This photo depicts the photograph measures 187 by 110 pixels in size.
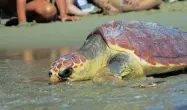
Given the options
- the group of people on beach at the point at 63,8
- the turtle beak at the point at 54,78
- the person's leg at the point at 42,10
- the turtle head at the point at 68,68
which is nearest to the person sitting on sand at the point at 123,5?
the group of people on beach at the point at 63,8

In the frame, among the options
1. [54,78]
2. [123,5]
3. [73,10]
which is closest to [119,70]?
[54,78]

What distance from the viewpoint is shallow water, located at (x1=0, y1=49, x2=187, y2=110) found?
303 cm

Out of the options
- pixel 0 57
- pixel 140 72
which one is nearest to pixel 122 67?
pixel 140 72

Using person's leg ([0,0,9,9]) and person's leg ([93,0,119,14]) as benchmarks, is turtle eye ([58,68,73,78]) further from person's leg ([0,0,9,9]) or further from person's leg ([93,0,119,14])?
person's leg ([0,0,9,9])

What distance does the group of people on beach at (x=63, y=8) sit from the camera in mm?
Answer: 7543

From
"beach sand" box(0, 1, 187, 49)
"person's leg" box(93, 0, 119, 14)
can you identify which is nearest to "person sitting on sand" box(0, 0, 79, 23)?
"beach sand" box(0, 1, 187, 49)

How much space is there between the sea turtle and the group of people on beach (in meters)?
3.32

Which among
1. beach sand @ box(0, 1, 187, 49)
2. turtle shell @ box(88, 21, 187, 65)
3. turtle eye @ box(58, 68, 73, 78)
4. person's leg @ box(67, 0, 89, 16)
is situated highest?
turtle shell @ box(88, 21, 187, 65)

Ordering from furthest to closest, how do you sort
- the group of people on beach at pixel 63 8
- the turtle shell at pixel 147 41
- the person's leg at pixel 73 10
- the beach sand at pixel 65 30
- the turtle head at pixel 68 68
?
the person's leg at pixel 73 10
the group of people on beach at pixel 63 8
the beach sand at pixel 65 30
the turtle shell at pixel 147 41
the turtle head at pixel 68 68

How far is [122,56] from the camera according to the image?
3.97 meters

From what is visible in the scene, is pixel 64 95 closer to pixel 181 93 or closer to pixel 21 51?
pixel 181 93

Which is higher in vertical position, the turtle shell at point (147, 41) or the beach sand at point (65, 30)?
the turtle shell at point (147, 41)

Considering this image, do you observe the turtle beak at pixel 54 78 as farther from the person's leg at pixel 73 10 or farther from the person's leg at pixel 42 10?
the person's leg at pixel 73 10

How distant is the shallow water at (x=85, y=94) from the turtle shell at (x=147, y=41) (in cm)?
18
